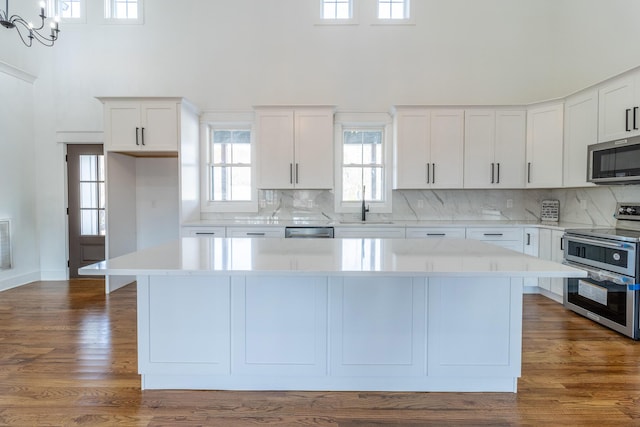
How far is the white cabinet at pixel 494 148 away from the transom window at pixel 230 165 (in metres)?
3.09

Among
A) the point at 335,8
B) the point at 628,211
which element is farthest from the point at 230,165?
the point at 628,211

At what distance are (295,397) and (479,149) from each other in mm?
3858

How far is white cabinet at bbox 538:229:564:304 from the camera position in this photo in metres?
3.87

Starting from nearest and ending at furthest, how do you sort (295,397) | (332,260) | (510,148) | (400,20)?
(332,260) < (295,397) < (510,148) < (400,20)

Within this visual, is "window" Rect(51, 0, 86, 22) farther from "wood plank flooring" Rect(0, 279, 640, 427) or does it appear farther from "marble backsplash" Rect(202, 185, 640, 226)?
"wood plank flooring" Rect(0, 279, 640, 427)

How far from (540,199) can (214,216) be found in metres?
4.76

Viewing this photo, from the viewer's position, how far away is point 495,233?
169 inches

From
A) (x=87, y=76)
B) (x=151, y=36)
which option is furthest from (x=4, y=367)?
(x=151, y=36)

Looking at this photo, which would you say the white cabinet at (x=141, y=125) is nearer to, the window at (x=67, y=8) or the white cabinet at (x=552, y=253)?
the window at (x=67, y=8)

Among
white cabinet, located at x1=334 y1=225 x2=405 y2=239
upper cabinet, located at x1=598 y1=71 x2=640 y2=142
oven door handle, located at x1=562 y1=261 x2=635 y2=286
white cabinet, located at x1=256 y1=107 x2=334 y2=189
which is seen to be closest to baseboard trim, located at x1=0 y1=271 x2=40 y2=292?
white cabinet, located at x1=256 y1=107 x2=334 y2=189

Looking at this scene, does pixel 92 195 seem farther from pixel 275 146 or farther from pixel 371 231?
pixel 371 231

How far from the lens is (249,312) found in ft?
6.91

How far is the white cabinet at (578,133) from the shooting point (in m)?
3.72

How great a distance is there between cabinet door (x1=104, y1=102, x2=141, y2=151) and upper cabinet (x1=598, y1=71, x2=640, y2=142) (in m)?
5.31
